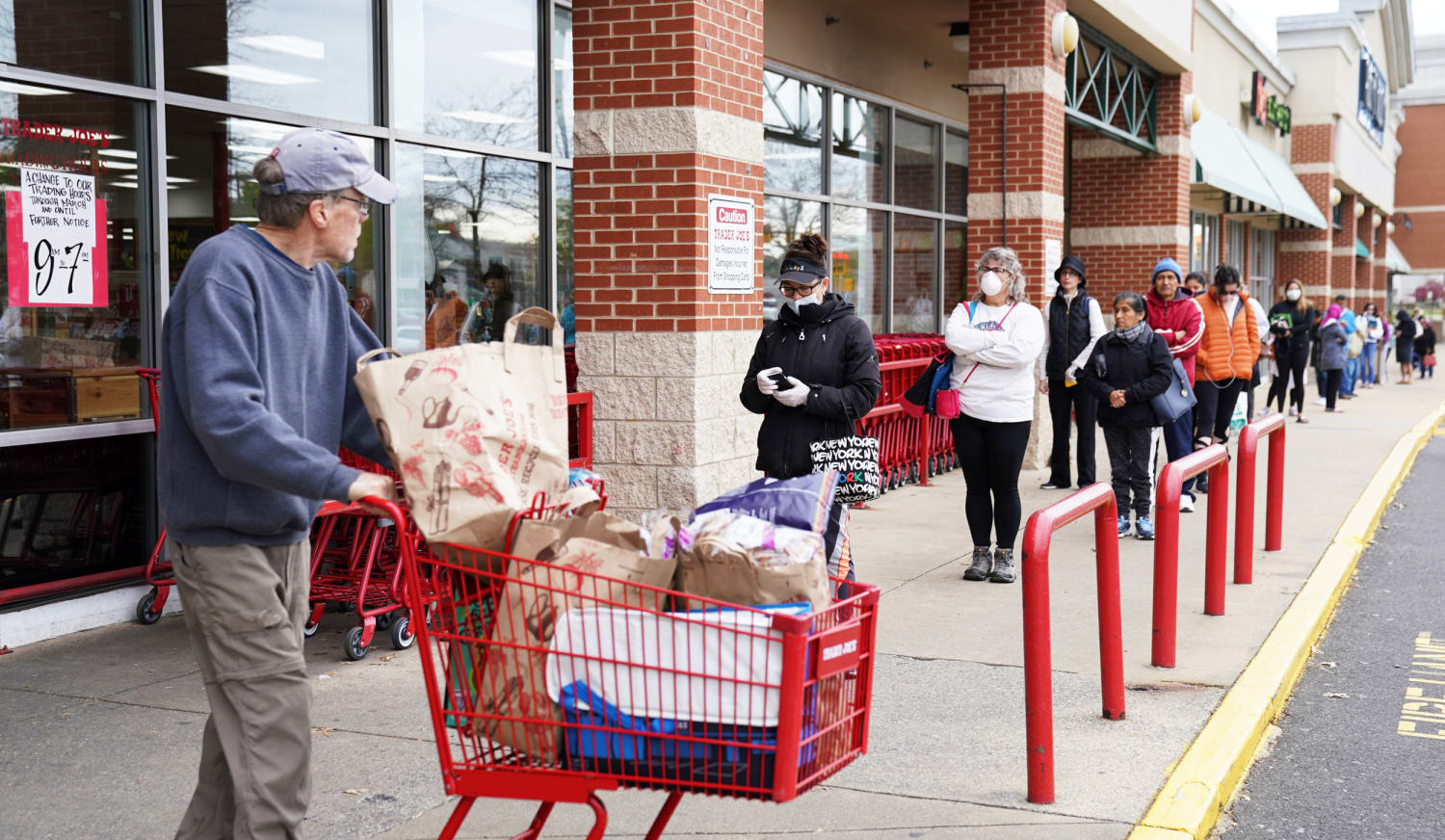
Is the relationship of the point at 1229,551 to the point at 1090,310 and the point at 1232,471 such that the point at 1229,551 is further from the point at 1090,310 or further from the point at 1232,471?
the point at 1232,471

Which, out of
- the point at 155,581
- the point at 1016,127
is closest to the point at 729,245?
the point at 155,581

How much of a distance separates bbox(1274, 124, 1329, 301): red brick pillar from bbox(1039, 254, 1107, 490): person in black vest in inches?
951

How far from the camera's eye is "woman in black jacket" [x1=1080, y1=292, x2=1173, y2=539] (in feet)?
30.9

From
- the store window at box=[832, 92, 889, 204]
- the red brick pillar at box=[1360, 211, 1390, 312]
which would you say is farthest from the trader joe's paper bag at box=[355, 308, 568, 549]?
the red brick pillar at box=[1360, 211, 1390, 312]

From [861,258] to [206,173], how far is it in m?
9.28

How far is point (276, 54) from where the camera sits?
7.90 metres

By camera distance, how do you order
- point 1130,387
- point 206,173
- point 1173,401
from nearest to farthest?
point 206,173
point 1130,387
point 1173,401

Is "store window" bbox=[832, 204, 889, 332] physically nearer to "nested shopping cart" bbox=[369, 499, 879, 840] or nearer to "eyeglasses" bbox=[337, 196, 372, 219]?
"eyeglasses" bbox=[337, 196, 372, 219]

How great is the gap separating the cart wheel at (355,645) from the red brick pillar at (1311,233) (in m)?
31.5

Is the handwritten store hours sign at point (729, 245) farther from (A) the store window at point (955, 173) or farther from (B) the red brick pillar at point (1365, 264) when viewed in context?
(B) the red brick pillar at point (1365, 264)

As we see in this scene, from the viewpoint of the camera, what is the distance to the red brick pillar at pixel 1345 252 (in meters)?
39.7

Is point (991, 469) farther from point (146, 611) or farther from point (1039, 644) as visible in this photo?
point (146, 611)

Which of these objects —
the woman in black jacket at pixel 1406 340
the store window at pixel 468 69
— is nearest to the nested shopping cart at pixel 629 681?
the store window at pixel 468 69

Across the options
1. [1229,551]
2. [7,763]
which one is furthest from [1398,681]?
[7,763]
